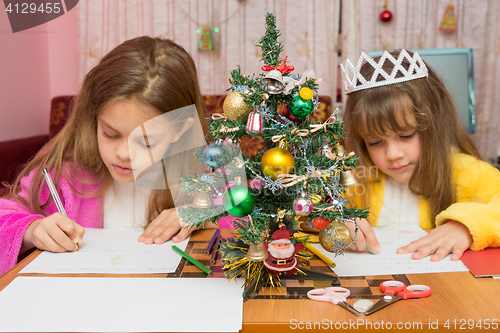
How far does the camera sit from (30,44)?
185 centimetres

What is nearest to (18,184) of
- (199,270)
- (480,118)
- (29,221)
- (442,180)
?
(29,221)

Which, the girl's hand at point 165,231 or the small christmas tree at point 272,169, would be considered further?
the girl's hand at point 165,231

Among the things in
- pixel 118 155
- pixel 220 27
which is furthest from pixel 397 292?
pixel 220 27

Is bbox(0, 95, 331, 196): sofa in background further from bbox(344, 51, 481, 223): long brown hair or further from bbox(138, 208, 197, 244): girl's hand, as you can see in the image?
bbox(138, 208, 197, 244): girl's hand

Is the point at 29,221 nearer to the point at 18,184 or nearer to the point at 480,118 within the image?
the point at 18,184

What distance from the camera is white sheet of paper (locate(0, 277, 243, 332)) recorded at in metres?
0.53

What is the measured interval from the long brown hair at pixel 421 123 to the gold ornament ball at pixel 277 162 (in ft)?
1.98

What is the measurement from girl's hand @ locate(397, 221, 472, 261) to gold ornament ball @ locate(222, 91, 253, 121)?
1.52ft

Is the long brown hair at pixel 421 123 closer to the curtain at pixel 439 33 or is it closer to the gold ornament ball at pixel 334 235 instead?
the gold ornament ball at pixel 334 235

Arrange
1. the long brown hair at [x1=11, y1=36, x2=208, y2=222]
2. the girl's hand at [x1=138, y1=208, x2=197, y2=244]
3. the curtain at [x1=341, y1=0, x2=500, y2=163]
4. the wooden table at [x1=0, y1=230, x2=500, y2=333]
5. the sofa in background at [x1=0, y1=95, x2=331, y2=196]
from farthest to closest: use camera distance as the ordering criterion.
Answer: the curtain at [x1=341, y1=0, x2=500, y2=163] < the sofa in background at [x1=0, y1=95, x2=331, y2=196] < the long brown hair at [x1=11, y1=36, x2=208, y2=222] < the girl's hand at [x1=138, y1=208, x2=197, y2=244] < the wooden table at [x1=0, y1=230, x2=500, y2=333]

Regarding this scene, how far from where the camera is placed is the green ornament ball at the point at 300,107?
1.94 ft

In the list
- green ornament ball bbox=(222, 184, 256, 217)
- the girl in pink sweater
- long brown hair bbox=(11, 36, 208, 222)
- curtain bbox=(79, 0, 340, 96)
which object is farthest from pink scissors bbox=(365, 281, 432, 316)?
curtain bbox=(79, 0, 340, 96)

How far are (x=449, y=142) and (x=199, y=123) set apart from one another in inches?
31.6

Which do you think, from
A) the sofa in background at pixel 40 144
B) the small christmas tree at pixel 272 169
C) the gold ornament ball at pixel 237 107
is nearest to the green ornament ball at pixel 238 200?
the small christmas tree at pixel 272 169
